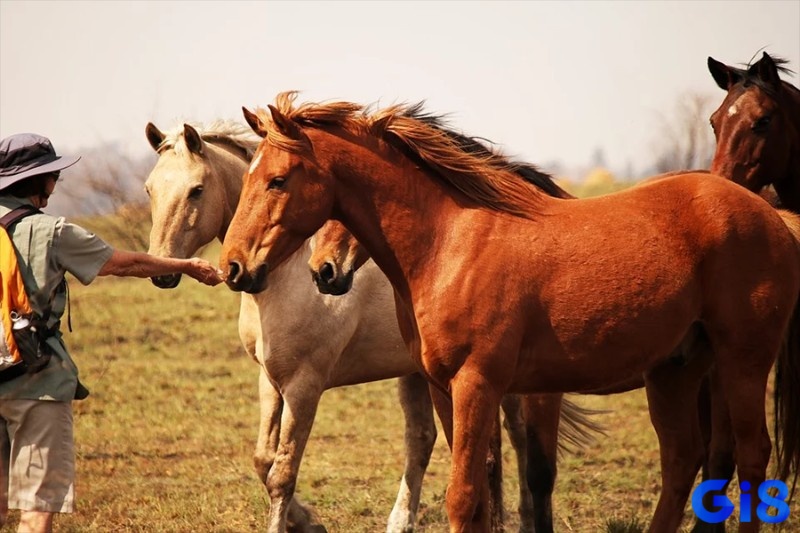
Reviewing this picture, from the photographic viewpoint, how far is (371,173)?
4637 millimetres

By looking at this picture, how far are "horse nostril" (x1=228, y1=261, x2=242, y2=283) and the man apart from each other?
502 mm

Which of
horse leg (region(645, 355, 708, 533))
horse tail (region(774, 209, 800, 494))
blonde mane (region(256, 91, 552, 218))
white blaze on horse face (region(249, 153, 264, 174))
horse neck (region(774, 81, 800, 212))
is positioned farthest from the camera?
horse tail (region(774, 209, 800, 494))

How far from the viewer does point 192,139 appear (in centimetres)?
607

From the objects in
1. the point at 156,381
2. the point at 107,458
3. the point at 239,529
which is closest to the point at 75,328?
the point at 156,381

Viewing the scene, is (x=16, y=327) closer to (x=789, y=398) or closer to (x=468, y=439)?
(x=468, y=439)

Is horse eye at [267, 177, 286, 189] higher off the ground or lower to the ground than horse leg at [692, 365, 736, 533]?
higher

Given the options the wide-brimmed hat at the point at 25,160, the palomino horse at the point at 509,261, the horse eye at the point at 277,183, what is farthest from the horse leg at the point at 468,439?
the wide-brimmed hat at the point at 25,160

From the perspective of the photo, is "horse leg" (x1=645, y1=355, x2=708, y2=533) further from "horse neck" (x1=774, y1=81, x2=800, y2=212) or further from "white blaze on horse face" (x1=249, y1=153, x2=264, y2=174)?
"white blaze on horse face" (x1=249, y1=153, x2=264, y2=174)

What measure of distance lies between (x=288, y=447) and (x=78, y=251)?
6.61 ft

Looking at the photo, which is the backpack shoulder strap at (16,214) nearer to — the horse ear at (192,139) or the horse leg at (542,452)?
the horse ear at (192,139)

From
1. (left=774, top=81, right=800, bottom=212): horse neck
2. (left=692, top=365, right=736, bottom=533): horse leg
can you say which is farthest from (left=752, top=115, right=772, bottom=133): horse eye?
(left=692, top=365, right=736, bottom=533): horse leg

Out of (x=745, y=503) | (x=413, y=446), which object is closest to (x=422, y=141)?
(x=745, y=503)

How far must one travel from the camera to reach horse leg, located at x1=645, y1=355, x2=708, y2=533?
5145mm

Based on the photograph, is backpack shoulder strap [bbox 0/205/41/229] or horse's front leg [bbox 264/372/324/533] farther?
horse's front leg [bbox 264/372/324/533]
